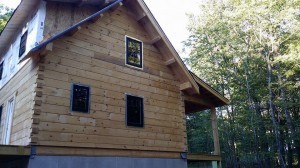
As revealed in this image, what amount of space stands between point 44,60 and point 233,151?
64.9ft

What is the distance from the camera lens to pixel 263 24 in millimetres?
21344

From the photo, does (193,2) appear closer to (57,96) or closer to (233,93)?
(233,93)

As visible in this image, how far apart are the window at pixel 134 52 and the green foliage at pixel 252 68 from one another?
497 inches

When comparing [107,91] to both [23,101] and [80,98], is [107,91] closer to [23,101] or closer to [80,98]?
[80,98]

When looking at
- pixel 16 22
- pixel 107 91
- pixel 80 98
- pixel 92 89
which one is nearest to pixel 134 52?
pixel 107 91

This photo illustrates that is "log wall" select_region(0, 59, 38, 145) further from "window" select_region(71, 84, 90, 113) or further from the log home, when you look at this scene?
"window" select_region(71, 84, 90, 113)

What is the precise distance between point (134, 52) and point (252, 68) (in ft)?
59.5

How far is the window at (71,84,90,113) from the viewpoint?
8.22 metres

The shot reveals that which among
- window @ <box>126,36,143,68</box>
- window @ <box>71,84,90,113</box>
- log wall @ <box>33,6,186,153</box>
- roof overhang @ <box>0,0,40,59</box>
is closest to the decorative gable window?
roof overhang @ <box>0,0,40,59</box>

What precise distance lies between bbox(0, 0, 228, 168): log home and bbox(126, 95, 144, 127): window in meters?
0.04

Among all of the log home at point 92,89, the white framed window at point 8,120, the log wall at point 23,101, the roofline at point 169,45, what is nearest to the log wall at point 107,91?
the log home at point 92,89

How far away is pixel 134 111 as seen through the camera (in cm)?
966

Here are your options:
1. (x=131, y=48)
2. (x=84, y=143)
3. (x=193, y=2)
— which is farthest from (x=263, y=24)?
(x=84, y=143)

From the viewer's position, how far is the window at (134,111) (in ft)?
31.1
